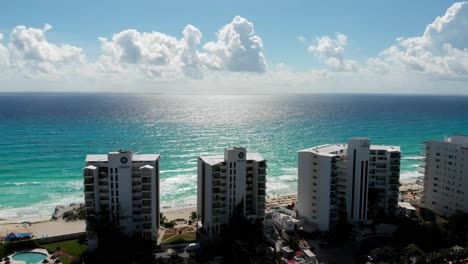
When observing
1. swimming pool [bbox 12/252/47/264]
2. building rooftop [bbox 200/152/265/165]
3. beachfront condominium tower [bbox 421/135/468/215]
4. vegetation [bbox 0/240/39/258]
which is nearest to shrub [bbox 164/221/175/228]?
building rooftop [bbox 200/152/265/165]

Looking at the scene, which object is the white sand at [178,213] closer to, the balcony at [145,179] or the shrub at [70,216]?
the balcony at [145,179]

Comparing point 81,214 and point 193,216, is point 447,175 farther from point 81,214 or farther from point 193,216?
point 81,214

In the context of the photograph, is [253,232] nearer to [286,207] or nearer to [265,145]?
[286,207]

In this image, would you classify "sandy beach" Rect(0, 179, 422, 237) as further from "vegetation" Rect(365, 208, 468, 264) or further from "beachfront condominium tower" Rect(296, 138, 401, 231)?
"vegetation" Rect(365, 208, 468, 264)

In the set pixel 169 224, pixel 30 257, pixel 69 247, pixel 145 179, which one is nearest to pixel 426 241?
pixel 169 224

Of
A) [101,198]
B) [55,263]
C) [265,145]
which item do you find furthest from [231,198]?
[265,145]

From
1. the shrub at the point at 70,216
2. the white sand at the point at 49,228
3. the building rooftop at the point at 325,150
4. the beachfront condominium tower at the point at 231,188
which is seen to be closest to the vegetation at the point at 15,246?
the white sand at the point at 49,228
